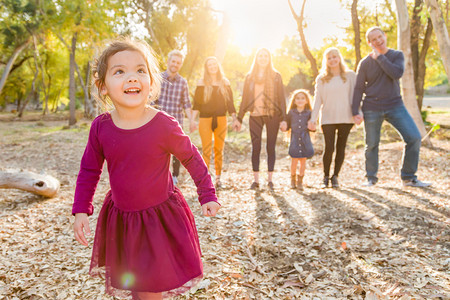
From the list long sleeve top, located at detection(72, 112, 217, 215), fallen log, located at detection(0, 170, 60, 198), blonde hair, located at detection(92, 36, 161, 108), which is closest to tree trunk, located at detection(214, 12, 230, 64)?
fallen log, located at detection(0, 170, 60, 198)

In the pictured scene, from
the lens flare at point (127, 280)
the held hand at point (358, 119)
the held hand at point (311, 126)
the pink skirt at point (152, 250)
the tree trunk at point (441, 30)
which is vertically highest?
the tree trunk at point (441, 30)

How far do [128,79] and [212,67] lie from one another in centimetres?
406

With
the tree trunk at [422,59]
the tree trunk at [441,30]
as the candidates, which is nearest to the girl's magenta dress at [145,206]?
the tree trunk at [441,30]

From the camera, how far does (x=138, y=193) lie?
1.79m

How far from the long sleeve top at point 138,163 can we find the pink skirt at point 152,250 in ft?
0.26

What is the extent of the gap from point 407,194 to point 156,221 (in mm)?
4502

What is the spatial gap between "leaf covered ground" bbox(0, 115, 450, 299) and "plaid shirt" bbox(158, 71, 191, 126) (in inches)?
57.0

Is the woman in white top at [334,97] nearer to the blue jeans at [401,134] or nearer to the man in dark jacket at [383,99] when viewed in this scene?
the man in dark jacket at [383,99]

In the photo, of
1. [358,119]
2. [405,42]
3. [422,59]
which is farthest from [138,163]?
[422,59]

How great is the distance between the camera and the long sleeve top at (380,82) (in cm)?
502

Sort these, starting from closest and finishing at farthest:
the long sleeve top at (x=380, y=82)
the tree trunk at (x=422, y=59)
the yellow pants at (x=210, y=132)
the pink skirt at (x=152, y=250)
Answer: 1. the pink skirt at (x=152, y=250)
2. the long sleeve top at (x=380, y=82)
3. the yellow pants at (x=210, y=132)
4. the tree trunk at (x=422, y=59)

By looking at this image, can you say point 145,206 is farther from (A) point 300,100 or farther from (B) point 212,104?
(A) point 300,100

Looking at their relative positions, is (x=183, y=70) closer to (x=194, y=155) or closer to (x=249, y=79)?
(x=249, y=79)

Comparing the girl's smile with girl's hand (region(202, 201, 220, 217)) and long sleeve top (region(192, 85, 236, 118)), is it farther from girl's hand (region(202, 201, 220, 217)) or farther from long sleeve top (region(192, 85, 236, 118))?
girl's hand (region(202, 201, 220, 217))
